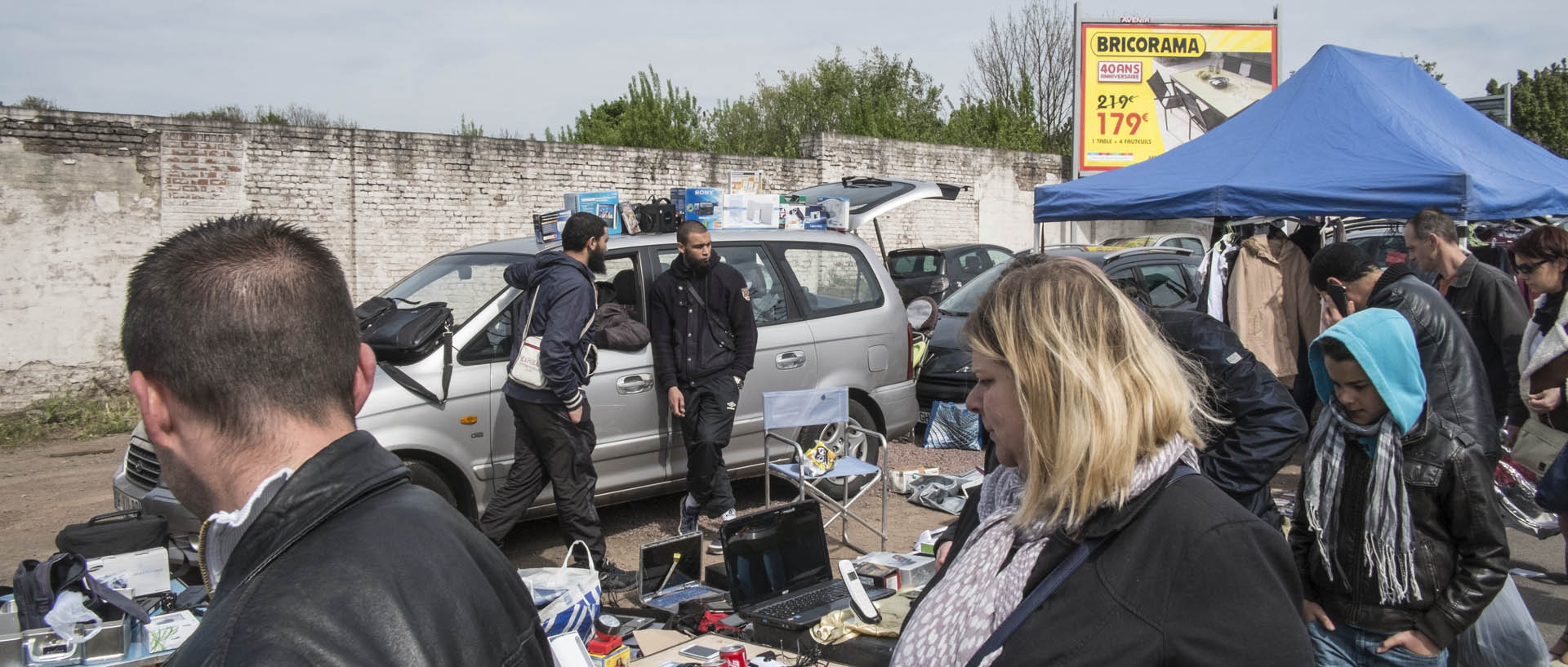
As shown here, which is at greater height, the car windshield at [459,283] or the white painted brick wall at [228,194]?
the white painted brick wall at [228,194]

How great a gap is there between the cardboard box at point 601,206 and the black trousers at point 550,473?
1.53m

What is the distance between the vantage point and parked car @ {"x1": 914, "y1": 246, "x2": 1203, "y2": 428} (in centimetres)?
898

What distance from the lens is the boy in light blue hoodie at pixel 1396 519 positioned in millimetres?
2691

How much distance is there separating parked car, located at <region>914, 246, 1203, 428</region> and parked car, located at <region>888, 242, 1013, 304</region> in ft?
11.4

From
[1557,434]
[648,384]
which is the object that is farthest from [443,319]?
[1557,434]

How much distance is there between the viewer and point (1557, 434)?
4.81 m

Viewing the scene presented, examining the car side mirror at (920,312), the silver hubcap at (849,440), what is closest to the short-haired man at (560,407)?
the silver hubcap at (849,440)

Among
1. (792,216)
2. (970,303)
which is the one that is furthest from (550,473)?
(970,303)

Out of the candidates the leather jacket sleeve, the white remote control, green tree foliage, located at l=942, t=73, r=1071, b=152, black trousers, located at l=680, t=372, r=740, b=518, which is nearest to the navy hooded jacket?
black trousers, located at l=680, t=372, r=740, b=518

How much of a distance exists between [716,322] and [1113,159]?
13.2m

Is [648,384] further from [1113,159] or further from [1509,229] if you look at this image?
[1113,159]

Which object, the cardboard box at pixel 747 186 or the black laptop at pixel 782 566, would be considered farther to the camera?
the cardboard box at pixel 747 186

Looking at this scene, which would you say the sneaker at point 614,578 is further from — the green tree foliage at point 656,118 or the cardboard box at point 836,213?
the green tree foliage at point 656,118

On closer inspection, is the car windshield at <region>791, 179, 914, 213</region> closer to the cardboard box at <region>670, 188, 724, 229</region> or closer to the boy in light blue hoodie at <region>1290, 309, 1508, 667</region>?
the cardboard box at <region>670, 188, 724, 229</region>
